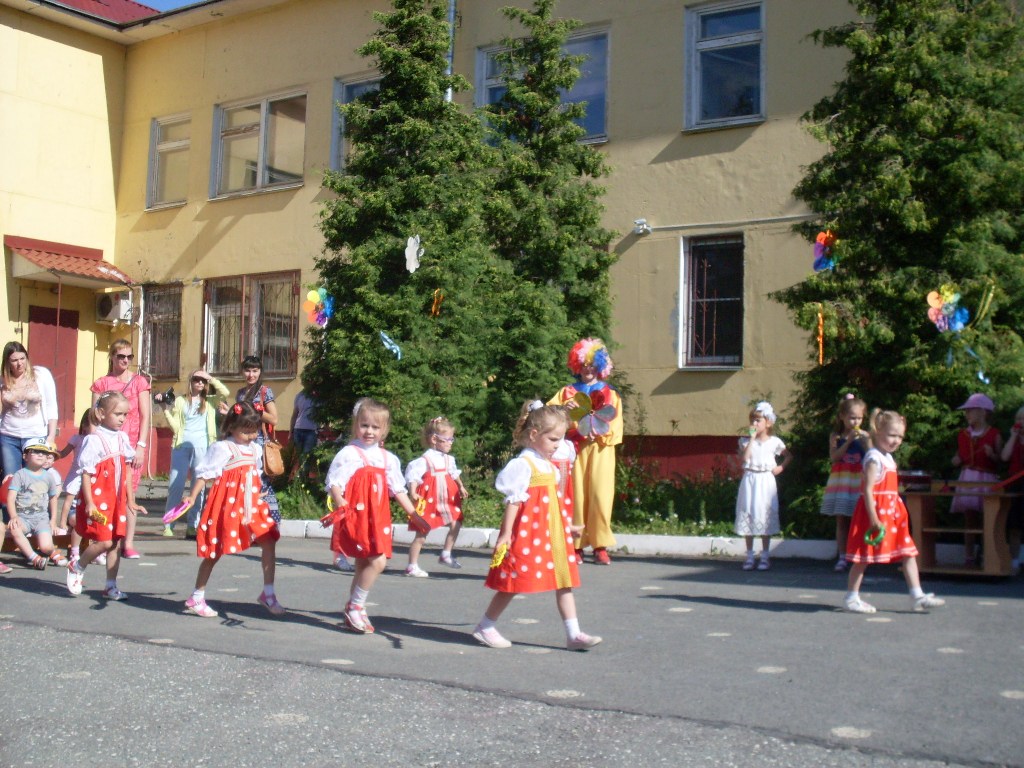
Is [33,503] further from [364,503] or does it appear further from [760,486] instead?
[760,486]

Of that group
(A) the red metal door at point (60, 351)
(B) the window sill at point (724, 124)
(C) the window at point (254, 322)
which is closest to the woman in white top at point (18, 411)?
(B) the window sill at point (724, 124)

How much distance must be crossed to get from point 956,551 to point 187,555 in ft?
22.0

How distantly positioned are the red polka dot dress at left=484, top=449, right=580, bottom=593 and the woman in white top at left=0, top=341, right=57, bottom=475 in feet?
16.9

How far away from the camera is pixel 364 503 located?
7211 mm

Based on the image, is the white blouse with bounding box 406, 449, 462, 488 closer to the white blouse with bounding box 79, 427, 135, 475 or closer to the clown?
the clown

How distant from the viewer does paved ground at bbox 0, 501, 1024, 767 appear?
454 centimetres

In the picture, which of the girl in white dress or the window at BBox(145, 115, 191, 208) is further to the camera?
the window at BBox(145, 115, 191, 208)

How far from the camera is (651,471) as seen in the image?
14.9 meters

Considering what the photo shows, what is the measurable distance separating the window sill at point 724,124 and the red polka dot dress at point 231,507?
30.2 ft

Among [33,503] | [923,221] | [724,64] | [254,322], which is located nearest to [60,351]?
[254,322]

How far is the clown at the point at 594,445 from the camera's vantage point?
10.5m

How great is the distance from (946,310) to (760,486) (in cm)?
218

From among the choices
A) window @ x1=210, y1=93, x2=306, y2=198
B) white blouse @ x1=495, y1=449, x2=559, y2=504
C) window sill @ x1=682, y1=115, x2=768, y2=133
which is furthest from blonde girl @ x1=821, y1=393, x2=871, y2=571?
window @ x1=210, y1=93, x2=306, y2=198

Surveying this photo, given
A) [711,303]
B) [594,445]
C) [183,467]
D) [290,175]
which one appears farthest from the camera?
[290,175]
